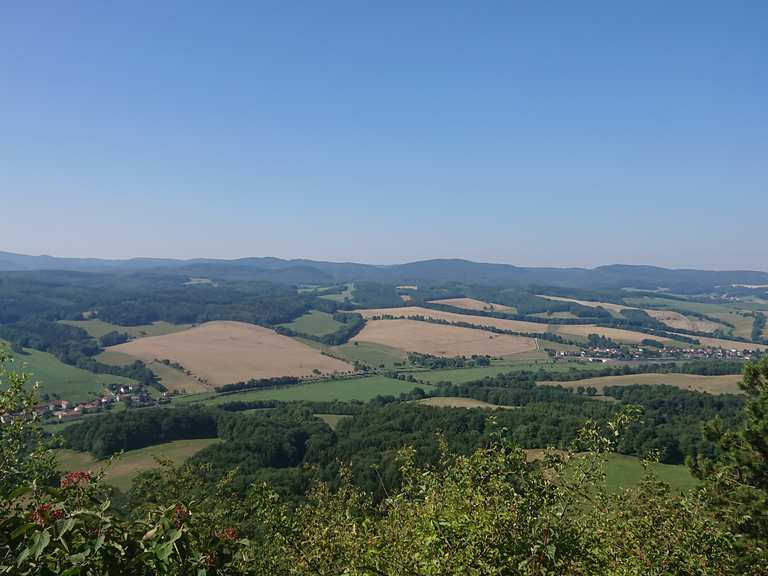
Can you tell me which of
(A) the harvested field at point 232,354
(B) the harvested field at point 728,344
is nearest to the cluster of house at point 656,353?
(B) the harvested field at point 728,344

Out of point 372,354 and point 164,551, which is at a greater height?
point 164,551

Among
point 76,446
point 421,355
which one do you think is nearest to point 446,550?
point 76,446

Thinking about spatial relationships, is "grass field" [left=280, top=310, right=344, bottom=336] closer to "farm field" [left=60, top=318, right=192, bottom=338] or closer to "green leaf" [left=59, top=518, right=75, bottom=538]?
"farm field" [left=60, top=318, right=192, bottom=338]

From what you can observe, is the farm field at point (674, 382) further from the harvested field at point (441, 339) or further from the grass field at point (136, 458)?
the grass field at point (136, 458)

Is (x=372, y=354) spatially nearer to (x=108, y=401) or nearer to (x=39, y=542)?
(x=108, y=401)

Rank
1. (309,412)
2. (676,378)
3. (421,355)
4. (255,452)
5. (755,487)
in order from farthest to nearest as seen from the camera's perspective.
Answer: (421,355), (676,378), (309,412), (255,452), (755,487)

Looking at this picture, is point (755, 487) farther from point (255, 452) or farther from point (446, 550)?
point (255, 452)

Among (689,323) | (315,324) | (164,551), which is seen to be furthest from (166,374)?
(689,323)
